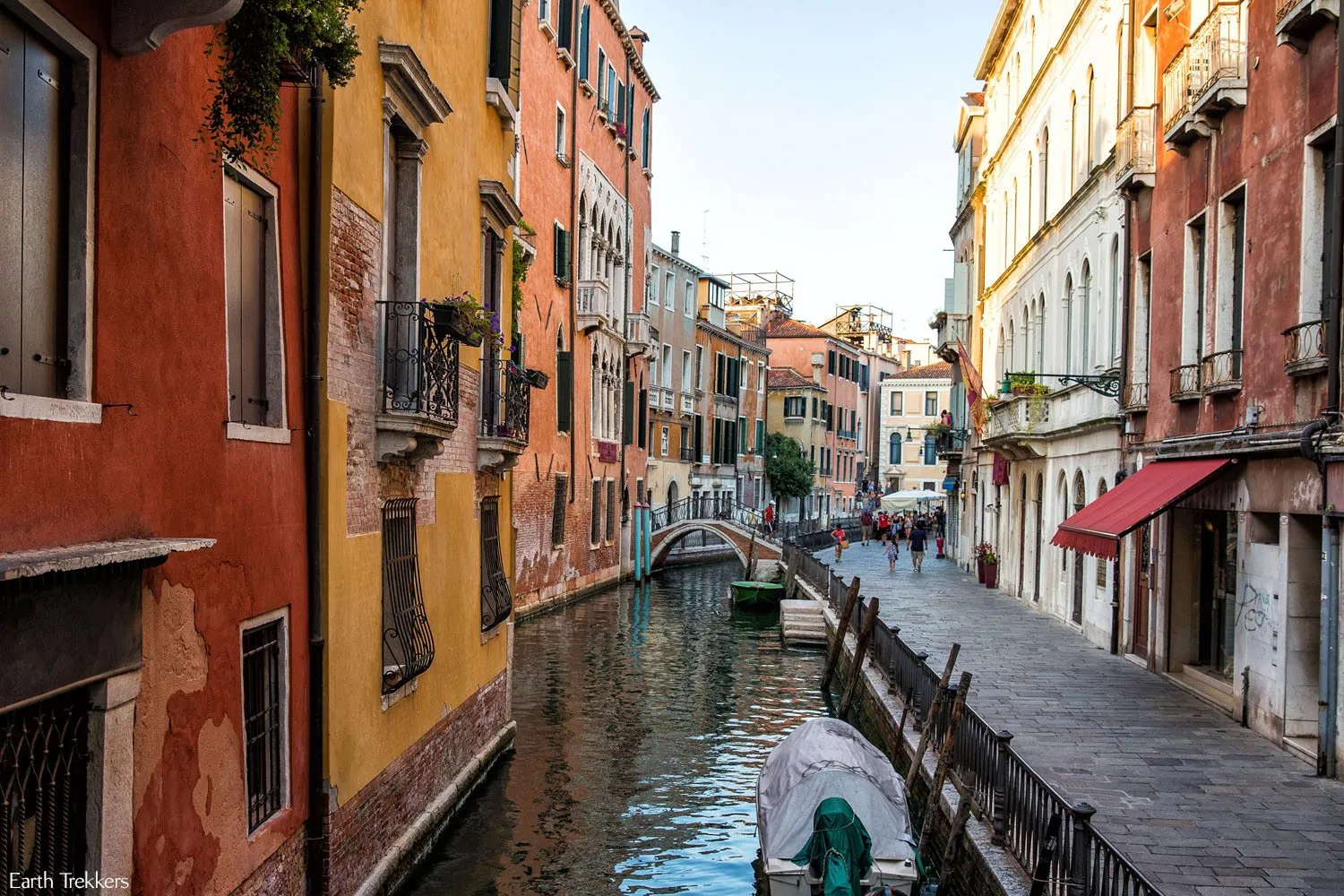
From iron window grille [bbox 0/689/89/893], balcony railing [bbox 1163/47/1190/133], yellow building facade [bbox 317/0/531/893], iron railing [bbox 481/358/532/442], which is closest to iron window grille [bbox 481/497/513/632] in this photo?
yellow building facade [bbox 317/0/531/893]

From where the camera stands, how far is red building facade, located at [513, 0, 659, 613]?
85.3ft

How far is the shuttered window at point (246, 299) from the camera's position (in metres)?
6.45

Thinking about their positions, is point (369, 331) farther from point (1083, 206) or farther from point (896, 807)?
point (1083, 206)

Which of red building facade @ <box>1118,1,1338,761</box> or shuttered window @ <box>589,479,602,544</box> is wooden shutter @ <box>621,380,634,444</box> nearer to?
shuttered window @ <box>589,479,602,544</box>

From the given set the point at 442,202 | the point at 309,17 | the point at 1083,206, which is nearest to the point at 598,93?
the point at 1083,206

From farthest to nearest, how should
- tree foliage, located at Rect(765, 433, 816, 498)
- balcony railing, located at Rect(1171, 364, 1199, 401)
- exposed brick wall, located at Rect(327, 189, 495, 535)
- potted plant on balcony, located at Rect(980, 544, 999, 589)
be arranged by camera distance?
tree foliage, located at Rect(765, 433, 816, 498) → potted plant on balcony, located at Rect(980, 544, 999, 589) → balcony railing, located at Rect(1171, 364, 1199, 401) → exposed brick wall, located at Rect(327, 189, 495, 535)

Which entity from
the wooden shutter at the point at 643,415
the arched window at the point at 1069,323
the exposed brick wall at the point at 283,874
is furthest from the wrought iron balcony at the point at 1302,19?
the wooden shutter at the point at 643,415

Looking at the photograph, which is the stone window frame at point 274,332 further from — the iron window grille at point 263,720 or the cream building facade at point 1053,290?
the cream building facade at point 1053,290

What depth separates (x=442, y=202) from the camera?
1046 centimetres

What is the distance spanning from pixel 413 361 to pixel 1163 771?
7087 millimetres

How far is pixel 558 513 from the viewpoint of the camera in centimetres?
2880

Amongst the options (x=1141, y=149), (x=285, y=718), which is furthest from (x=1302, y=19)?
(x=285, y=718)

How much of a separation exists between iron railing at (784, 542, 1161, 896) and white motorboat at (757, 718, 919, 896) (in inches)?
25.9

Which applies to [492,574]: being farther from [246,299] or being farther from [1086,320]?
[1086,320]
